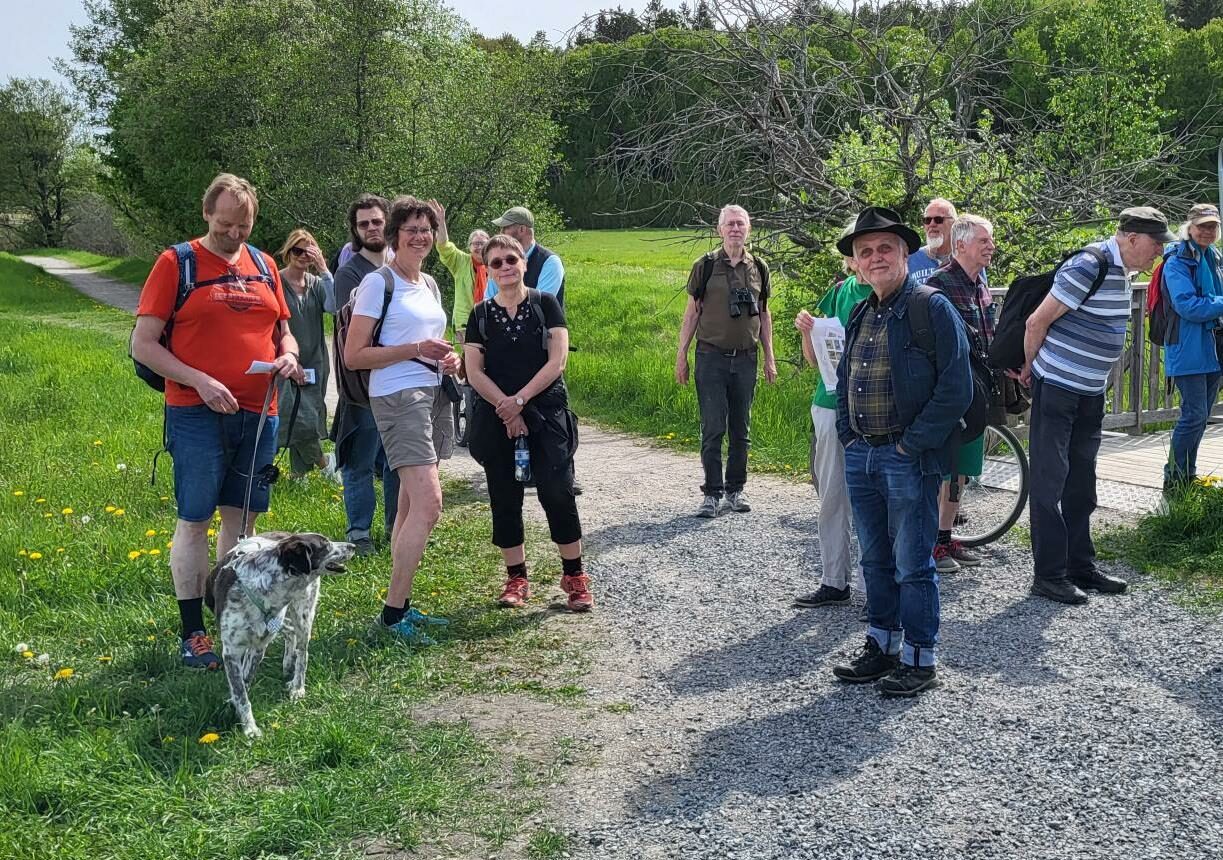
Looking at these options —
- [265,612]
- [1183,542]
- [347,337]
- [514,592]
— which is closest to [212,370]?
[347,337]

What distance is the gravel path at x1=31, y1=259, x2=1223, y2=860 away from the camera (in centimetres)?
360

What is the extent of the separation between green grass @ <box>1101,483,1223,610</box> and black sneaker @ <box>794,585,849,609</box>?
1758mm

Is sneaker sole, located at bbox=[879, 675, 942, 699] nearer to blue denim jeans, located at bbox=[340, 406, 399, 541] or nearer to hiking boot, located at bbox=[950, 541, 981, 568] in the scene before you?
hiking boot, located at bbox=[950, 541, 981, 568]

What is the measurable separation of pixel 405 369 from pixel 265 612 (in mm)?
A: 1388

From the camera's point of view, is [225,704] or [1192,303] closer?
[225,704]

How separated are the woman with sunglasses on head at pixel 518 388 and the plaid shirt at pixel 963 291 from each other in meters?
2.08

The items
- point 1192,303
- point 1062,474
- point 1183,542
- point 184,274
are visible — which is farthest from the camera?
point 1192,303

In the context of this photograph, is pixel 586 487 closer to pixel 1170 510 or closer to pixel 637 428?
pixel 637 428

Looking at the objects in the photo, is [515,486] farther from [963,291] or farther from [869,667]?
[963,291]

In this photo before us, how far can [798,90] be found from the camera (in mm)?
11234

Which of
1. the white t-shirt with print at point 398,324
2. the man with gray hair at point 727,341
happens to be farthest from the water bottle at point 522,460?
the man with gray hair at point 727,341

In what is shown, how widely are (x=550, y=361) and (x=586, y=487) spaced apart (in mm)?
3377

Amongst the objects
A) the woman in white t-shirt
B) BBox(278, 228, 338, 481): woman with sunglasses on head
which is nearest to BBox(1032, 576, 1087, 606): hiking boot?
the woman in white t-shirt

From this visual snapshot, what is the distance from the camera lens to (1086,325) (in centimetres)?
577
